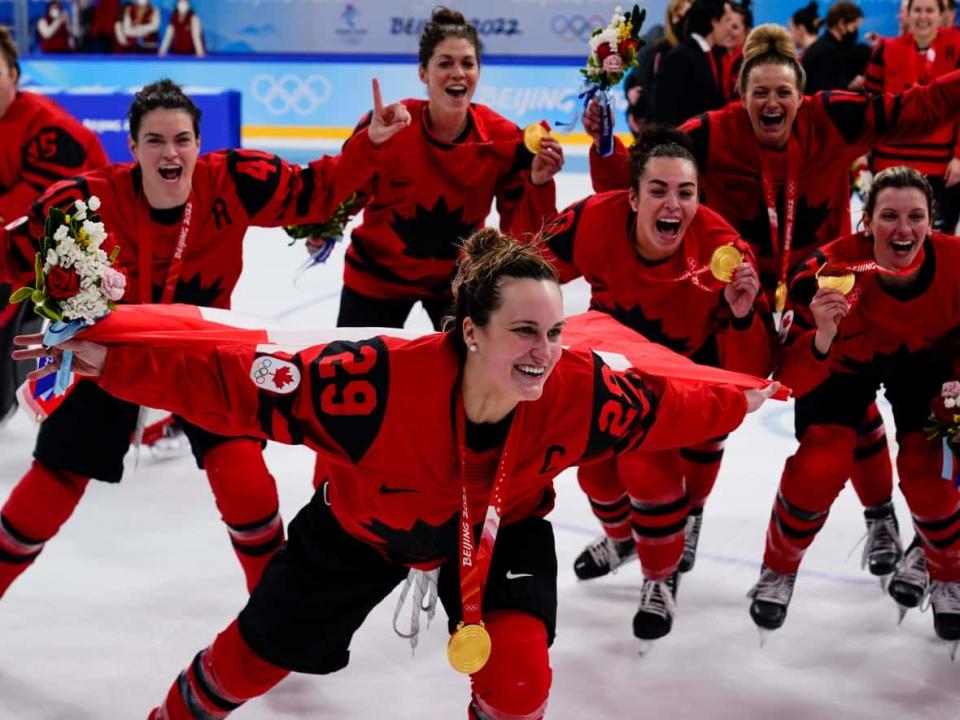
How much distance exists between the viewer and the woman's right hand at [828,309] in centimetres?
336

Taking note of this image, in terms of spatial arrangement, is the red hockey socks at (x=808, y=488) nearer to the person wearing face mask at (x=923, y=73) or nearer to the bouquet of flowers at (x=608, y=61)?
the bouquet of flowers at (x=608, y=61)

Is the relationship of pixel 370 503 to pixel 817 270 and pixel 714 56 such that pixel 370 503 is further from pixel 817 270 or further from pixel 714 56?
pixel 714 56

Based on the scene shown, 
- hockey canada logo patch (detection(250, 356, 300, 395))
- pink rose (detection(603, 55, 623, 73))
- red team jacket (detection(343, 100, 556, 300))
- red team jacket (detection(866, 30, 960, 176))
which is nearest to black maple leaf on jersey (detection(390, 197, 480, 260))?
red team jacket (detection(343, 100, 556, 300))

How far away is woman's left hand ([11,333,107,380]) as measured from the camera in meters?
2.64

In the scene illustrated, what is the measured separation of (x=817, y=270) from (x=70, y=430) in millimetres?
2015

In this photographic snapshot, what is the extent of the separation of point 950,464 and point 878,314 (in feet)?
1.44

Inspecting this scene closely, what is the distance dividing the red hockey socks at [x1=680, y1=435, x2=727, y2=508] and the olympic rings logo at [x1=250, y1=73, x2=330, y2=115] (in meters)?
9.58

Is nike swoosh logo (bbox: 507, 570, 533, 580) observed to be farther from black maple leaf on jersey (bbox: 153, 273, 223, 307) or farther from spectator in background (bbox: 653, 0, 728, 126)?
spectator in background (bbox: 653, 0, 728, 126)

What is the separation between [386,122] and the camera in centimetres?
417

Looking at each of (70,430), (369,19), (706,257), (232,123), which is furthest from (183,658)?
(369,19)

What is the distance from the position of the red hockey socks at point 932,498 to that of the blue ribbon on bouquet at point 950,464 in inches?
4.6

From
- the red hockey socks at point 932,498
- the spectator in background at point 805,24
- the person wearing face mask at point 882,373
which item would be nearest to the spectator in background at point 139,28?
the spectator in background at point 805,24

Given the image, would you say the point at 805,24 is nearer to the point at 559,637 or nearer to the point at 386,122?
the point at 386,122

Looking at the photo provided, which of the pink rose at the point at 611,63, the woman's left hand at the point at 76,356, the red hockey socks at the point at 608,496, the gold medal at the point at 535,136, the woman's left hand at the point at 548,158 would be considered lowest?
the red hockey socks at the point at 608,496
